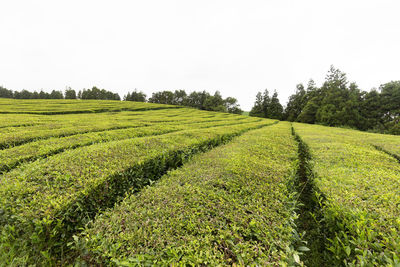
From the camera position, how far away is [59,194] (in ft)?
9.52

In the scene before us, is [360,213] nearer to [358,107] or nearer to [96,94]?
[358,107]

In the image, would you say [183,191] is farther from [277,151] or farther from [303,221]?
[277,151]

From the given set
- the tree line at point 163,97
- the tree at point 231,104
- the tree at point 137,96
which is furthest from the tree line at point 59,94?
the tree at point 231,104

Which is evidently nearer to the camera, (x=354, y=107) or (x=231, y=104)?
(x=354, y=107)

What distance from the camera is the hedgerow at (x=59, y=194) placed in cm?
237

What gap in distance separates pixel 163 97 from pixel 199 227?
78.7 m

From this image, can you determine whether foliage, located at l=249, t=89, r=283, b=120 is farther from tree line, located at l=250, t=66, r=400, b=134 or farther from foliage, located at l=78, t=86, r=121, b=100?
foliage, located at l=78, t=86, r=121, b=100

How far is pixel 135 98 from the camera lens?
76750mm

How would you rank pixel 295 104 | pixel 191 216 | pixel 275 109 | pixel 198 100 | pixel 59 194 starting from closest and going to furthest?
1. pixel 191 216
2. pixel 59 194
3. pixel 295 104
4. pixel 275 109
5. pixel 198 100

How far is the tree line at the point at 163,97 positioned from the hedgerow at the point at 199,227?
6559 cm

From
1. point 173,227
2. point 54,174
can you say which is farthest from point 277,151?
point 54,174

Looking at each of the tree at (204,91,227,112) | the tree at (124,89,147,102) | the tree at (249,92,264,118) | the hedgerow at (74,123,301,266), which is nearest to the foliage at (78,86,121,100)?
the tree at (124,89,147,102)

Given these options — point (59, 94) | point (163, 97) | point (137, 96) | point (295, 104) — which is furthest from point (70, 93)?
point (295, 104)

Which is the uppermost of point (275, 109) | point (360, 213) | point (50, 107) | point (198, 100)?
point (198, 100)
